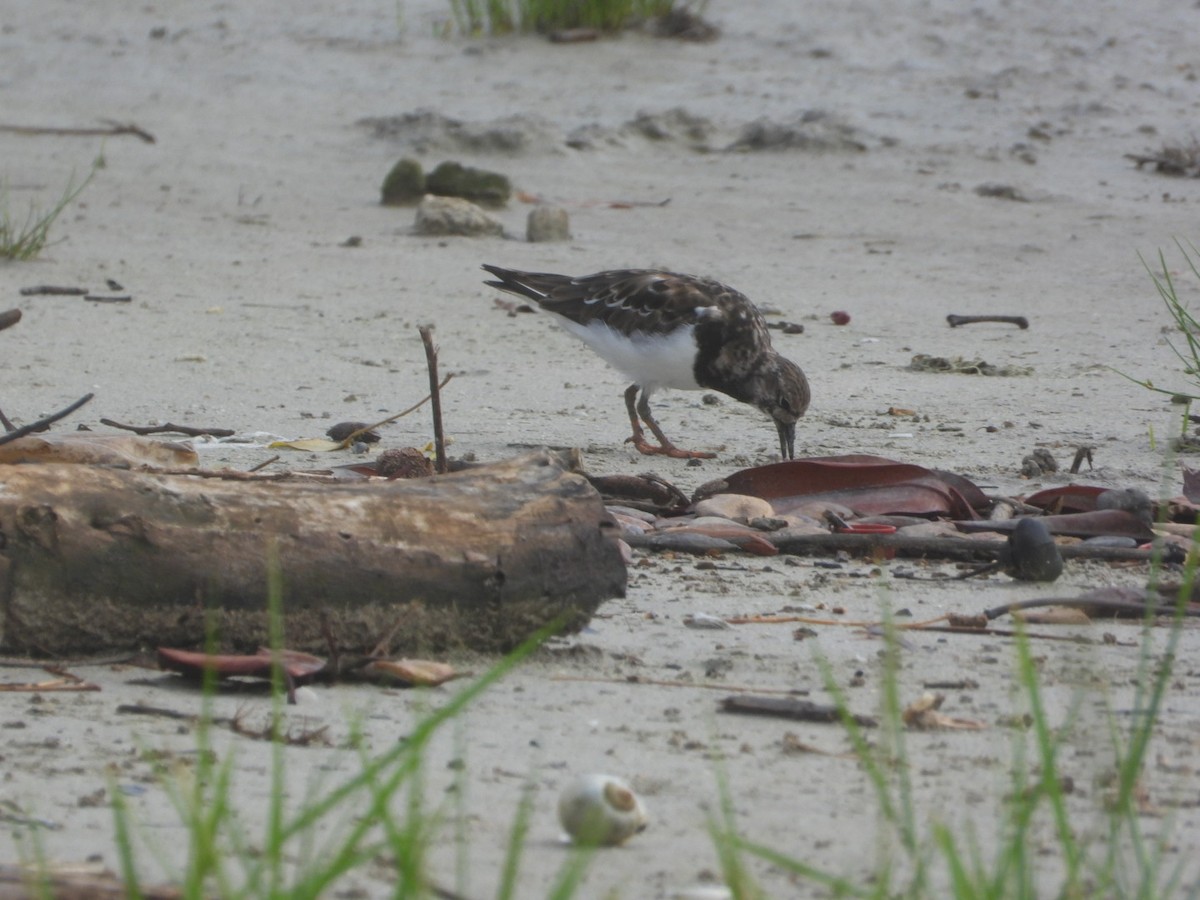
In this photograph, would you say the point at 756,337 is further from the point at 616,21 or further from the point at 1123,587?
the point at 616,21

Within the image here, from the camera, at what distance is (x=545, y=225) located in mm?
8789

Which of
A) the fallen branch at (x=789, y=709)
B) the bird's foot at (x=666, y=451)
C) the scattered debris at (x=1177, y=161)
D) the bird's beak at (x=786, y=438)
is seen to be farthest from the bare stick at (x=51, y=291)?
the scattered debris at (x=1177, y=161)

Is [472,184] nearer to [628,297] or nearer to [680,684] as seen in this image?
[628,297]

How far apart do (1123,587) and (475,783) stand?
5.72 ft

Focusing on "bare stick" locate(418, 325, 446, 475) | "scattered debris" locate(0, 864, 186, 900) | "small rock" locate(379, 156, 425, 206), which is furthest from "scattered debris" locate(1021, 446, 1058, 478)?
"small rock" locate(379, 156, 425, 206)

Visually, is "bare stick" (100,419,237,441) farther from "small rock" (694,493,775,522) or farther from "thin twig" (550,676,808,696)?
"thin twig" (550,676,808,696)

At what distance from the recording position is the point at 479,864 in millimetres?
2230

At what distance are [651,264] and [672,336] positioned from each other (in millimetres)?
2255

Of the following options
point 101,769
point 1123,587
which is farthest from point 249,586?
point 1123,587

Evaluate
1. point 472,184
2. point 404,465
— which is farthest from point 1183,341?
point 404,465

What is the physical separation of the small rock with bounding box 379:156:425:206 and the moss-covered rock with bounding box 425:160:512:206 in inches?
4.5

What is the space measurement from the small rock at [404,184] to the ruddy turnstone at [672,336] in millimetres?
2620

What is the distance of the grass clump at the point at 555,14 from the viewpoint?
12352mm

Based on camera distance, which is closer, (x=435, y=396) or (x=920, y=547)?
(x=435, y=396)
